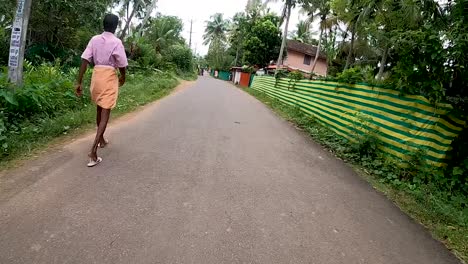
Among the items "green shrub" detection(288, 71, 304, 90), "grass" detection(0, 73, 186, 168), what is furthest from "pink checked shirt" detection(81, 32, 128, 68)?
"green shrub" detection(288, 71, 304, 90)

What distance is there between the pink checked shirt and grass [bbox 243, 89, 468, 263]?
405 cm

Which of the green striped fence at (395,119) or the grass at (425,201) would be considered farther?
the green striped fence at (395,119)

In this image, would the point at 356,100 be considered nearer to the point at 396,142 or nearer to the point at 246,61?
the point at 396,142

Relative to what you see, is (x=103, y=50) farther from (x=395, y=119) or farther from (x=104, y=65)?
(x=395, y=119)

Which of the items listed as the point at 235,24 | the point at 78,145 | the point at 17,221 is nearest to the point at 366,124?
the point at 78,145

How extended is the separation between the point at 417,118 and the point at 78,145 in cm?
531

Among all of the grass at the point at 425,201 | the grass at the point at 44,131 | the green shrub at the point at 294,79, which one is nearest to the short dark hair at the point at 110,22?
the grass at the point at 44,131

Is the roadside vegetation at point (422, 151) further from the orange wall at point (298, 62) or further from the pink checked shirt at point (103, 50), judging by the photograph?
the orange wall at point (298, 62)

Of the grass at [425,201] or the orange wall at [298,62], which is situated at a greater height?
the orange wall at [298,62]

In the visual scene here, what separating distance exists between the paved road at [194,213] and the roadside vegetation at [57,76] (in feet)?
2.32

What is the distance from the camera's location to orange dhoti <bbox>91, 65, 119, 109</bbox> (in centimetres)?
397

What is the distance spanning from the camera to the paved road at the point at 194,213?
244cm

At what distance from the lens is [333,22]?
22.3 metres

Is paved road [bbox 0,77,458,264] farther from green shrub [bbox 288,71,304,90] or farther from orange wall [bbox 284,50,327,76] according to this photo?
orange wall [bbox 284,50,327,76]
